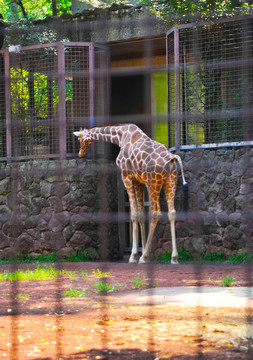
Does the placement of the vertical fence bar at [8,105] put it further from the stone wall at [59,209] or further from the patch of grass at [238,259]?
the patch of grass at [238,259]

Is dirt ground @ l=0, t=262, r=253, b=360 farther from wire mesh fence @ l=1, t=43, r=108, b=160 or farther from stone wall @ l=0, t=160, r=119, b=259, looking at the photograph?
wire mesh fence @ l=1, t=43, r=108, b=160

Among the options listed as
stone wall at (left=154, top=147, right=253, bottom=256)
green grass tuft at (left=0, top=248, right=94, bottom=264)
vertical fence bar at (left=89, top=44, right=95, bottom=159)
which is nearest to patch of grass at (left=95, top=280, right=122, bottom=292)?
stone wall at (left=154, top=147, right=253, bottom=256)

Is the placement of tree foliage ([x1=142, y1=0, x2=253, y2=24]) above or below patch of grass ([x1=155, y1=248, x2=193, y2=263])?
above

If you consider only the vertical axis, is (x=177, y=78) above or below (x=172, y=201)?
above

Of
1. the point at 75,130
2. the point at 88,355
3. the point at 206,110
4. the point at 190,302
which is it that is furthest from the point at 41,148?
the point at 88,355

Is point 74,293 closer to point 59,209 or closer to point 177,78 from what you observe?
point 59,209

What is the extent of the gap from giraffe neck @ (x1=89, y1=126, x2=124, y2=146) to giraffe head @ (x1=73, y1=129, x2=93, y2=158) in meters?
0.04

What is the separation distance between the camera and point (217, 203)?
6.34 metres

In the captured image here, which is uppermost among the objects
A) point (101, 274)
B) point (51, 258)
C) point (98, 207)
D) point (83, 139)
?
point (83, 139)

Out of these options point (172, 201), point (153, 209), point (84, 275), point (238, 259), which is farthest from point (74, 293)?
point (238, 259)

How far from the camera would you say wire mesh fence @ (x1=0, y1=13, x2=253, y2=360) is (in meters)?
4.29

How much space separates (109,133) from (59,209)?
968 mm

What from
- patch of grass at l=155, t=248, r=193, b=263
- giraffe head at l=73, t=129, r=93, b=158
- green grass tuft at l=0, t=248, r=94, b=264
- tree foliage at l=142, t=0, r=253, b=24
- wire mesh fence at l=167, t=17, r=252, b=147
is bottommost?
green grass tuft at l=0, t=248, r=94, b=264

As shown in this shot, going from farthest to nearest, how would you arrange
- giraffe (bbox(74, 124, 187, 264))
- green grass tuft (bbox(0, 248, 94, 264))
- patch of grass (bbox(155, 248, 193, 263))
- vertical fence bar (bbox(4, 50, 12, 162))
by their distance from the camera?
1. vertical fence bar (bbox(4, 50, 12, 162))
2. green grass tuft (bbox(0, 248, 94, 264))
3. patch of grass (bbox(155, 248, 193, 263))
4. giraffe (bbox(74, 124, 187, 264))
